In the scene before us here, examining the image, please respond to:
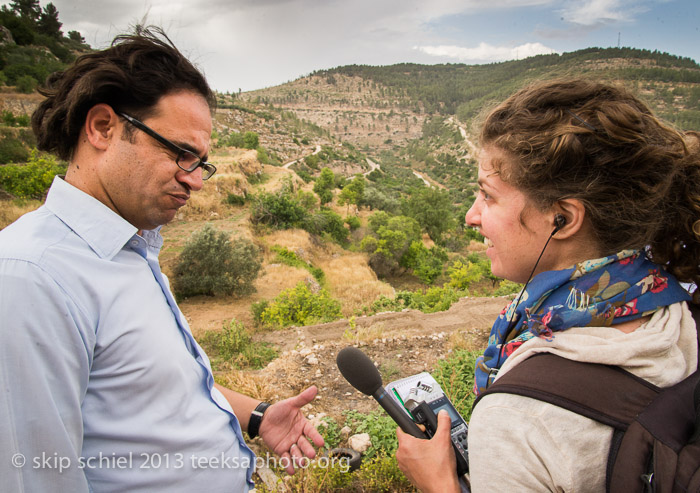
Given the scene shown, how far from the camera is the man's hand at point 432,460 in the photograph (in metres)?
1.23

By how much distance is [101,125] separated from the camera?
156cm

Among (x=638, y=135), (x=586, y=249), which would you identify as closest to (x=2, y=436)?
(x=586, y=249)

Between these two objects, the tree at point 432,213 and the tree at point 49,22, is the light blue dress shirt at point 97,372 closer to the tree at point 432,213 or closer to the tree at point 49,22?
the tree at point 432,213

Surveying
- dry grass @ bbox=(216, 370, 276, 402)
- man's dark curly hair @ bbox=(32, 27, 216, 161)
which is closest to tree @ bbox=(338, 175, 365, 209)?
dry grass @ bbox=(216, 370, 276, 402)

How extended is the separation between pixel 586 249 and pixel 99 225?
1885 millimetres

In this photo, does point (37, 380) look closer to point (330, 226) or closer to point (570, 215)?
point (570, 215)

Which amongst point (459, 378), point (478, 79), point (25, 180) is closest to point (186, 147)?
point (459, 378)

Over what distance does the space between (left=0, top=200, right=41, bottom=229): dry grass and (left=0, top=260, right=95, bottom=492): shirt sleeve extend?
13.1m

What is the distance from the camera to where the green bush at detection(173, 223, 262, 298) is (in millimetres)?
11750

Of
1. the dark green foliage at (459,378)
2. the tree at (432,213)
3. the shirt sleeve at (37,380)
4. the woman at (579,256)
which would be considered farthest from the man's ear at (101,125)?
the tree at (432,213)

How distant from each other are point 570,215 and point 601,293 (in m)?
0.28

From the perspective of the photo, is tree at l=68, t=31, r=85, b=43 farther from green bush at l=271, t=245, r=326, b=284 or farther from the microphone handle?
the microphone handle

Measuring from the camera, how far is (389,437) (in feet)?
11.5

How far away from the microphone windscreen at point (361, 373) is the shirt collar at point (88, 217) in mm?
1117
